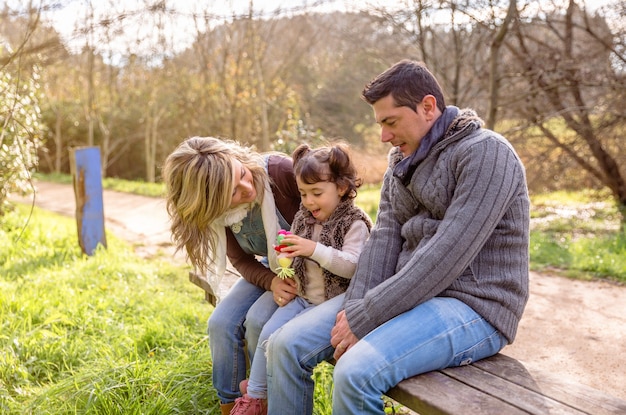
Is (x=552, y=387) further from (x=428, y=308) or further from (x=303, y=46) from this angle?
(x=303, y=46)

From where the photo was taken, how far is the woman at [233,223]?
8.25ft

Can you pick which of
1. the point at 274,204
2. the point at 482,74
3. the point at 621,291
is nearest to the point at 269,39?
the point at 482,74

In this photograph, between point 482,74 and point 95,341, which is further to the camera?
point 482,74

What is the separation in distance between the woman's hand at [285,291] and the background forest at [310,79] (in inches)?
22.9

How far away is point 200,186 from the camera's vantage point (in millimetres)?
2475

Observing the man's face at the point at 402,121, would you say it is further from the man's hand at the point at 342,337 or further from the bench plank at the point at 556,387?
A: the bench plank at the point at 556,387

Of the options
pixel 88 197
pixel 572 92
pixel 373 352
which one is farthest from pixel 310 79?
pixel 373 352

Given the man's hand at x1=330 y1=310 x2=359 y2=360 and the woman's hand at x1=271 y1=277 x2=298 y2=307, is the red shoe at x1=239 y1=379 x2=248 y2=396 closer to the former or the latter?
the woman's hand at x1=271 y1=277 x2=298 y2=307

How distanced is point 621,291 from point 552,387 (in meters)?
3.49

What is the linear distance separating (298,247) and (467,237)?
65 centimetres

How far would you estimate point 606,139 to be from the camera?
8328 mm

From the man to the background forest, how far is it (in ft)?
1.62

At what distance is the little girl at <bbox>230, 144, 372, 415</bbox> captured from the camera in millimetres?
2416

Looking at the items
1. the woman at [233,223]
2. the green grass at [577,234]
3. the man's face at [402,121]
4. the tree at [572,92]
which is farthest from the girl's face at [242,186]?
the tree at [572,92]
